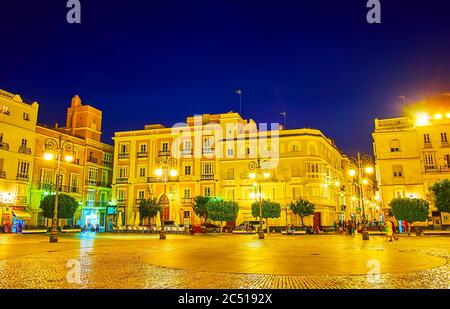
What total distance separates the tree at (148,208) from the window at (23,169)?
546 inches

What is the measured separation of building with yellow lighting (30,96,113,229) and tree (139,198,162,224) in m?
7.43

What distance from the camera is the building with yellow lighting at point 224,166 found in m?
50.7

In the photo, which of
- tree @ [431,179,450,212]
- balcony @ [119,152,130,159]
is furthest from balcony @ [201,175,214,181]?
tree @ [431,179,450,212]

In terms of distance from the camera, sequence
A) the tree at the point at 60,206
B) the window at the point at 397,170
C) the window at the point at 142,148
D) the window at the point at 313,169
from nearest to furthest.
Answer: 1. the tree at the point at 60,206
2. the window at the point at 397,170
3. the window at the point at 313,169
4. the window at the point at 142,148

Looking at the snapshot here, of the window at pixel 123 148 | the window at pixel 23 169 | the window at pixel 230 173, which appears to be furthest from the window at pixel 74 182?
the window at pixel 230 173

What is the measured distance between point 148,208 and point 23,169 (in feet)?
49.6

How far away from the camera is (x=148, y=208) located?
49.8 m

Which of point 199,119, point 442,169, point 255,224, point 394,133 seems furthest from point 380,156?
point 199,119

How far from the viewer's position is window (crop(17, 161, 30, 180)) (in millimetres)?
44031

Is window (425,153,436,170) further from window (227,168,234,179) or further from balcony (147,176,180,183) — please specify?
balcony (147,176,180,183)

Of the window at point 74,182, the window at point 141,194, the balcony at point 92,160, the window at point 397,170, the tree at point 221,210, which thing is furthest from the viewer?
the balcony at point 92,160

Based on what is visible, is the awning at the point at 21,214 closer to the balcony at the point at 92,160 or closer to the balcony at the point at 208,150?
the balcony at the point at 92,160

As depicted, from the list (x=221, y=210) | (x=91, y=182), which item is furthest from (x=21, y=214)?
(x=221, y=210)
